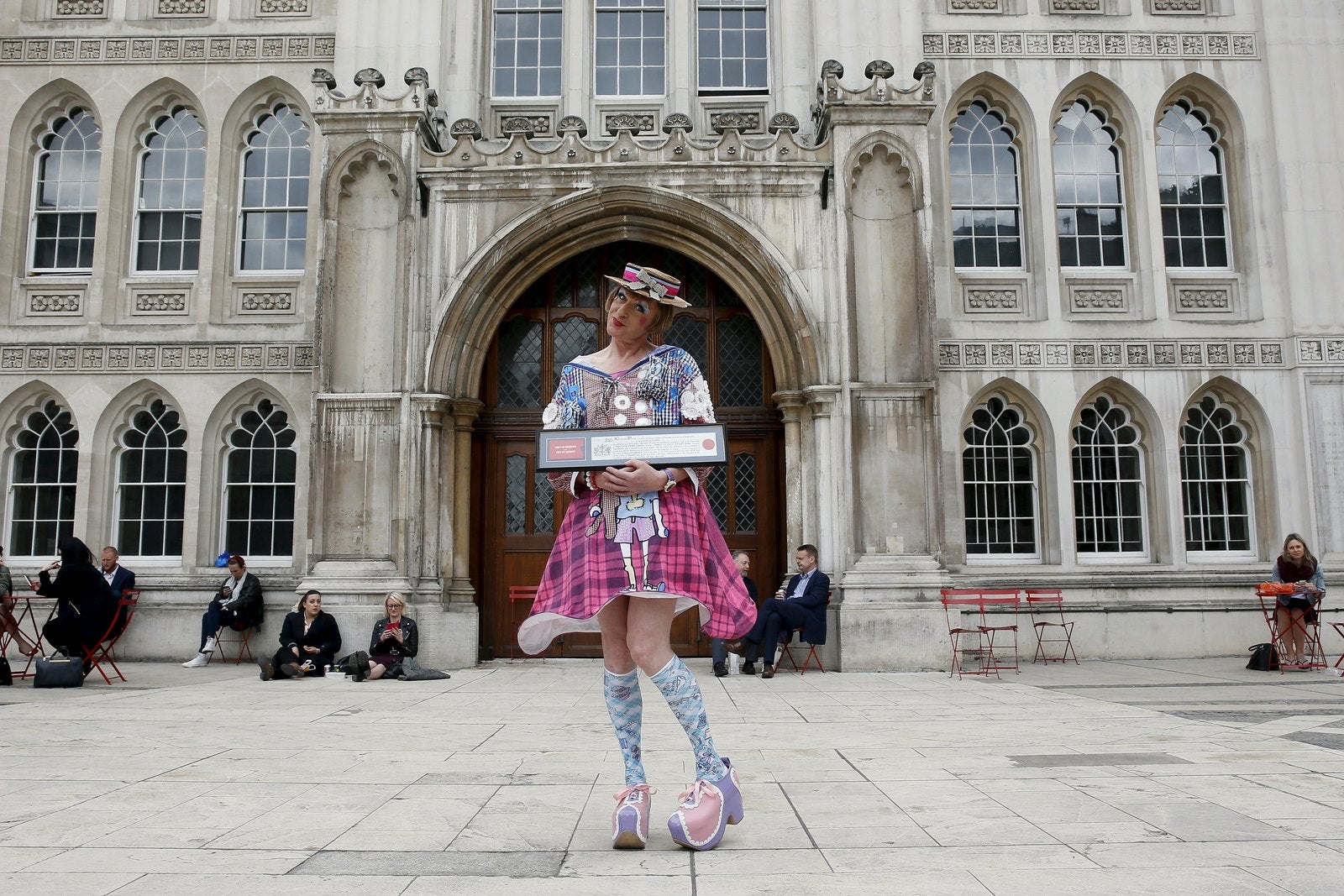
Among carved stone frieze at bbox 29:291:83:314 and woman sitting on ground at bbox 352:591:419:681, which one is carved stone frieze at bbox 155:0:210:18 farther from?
woman sitting on ground at bbox 352:591:419:681

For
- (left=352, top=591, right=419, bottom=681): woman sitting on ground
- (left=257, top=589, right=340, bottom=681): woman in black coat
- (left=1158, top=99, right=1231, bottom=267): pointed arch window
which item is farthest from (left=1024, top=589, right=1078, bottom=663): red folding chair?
(left=257, top=589, right=340, bottom=681): woman in black coat

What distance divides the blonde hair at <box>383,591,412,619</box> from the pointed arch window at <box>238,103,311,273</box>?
5.46 m

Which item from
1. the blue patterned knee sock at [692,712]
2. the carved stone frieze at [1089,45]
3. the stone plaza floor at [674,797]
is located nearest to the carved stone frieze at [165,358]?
the stone plaza floor at [674,797]

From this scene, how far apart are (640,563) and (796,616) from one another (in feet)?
26.6

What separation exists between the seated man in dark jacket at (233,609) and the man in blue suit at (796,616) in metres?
6.31

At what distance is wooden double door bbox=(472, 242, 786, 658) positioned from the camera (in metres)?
14.1

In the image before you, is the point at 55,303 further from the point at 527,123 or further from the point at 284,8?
the point at 527,123

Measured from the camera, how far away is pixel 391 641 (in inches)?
460

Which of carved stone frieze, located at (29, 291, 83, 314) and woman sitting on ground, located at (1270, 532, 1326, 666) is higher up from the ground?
carved stone frieze, located at (29, 291, 83, 314)

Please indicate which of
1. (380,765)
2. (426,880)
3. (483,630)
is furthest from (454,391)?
(426,880)

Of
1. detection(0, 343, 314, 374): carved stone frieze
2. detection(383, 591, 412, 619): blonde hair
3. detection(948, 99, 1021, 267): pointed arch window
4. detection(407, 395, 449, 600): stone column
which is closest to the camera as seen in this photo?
detection(383, 591, 412, 619): blonde hair

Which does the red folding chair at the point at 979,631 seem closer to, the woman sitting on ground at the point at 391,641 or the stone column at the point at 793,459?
the stone column at the point at 793,459

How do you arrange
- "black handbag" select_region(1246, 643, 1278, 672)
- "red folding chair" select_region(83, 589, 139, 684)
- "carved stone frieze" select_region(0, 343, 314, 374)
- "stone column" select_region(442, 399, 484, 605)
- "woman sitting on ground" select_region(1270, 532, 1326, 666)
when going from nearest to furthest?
"red folding chair" select_region(83, 589, 139, 684) < "black handbag" select_region(1246, 643, 1278, 672) < "woman sitting on ground" select_region(1270, 532, 1326, 666) < "stone column" select_region(442, 399, 484, 605) < "carved stone frieze" select_region(0, 343, 314, 374)

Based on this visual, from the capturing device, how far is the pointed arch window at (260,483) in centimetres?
1464
